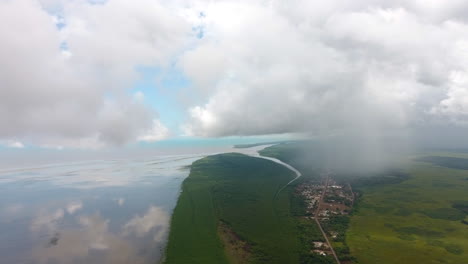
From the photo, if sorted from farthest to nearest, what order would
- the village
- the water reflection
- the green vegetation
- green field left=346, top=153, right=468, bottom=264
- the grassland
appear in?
the green vegetation < the village < the water reflection < the grassland < green field left=346, top=153, right=468, bottom=264

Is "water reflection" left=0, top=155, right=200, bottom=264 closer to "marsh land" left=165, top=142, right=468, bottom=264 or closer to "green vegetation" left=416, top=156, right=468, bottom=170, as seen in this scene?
"marsh land" left=165, top=142, right=468, bottom=264

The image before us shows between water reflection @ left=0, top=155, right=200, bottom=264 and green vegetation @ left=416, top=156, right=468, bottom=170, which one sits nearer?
water reflection @ left=0, top=155, right=200, bottom=264

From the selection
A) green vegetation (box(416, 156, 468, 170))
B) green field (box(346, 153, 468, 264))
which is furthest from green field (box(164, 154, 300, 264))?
green vegetation (box(416, 156, 468, 170))

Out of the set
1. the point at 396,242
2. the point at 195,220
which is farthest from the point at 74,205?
the point at 396,242

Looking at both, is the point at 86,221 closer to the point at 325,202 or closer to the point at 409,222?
the point at 325,202

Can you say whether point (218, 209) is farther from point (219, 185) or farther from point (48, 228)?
point (48, 228)

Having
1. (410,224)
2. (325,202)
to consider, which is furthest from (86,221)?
(410,224)
